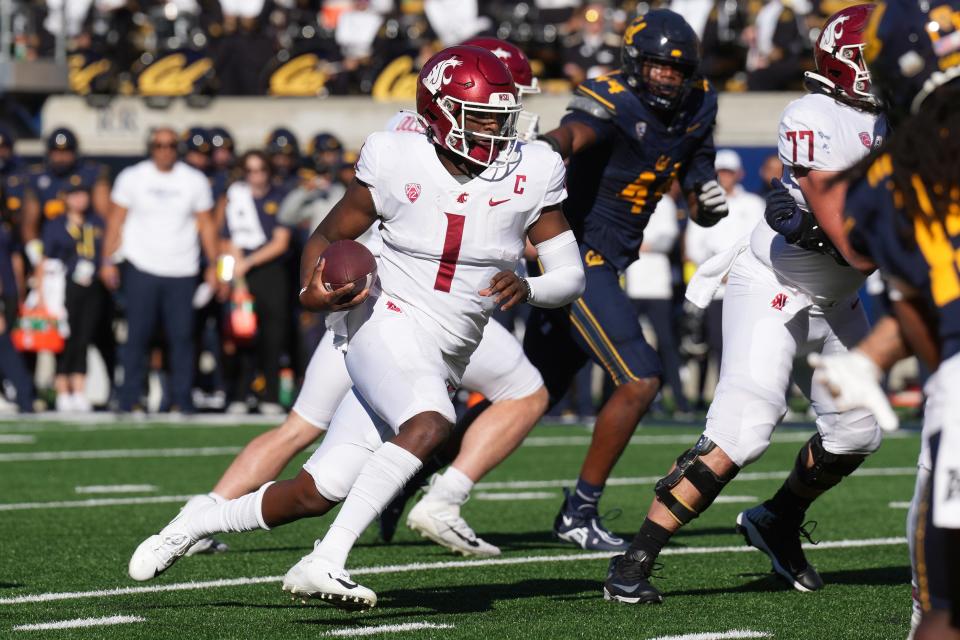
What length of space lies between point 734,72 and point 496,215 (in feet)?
40.6

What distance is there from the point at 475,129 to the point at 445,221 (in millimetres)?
252

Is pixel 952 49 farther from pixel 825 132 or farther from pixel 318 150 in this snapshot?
pixel 318 150

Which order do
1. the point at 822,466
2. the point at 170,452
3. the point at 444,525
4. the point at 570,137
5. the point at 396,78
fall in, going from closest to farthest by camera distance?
the point at 822,466, the point at 444,525, the point at 570,137, the point at 170,452, the point at 396,78

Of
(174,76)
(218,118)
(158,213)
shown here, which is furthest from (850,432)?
A: (174,76)

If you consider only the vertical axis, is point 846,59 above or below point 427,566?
above

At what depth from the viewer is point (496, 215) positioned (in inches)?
182

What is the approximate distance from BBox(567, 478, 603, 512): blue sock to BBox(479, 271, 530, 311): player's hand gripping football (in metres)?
1.86

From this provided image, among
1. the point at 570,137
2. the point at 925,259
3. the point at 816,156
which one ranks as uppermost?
the point at 925,259

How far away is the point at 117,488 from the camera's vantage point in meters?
7.96

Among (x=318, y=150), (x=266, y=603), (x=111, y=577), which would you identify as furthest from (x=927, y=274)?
(x=318, y=150)

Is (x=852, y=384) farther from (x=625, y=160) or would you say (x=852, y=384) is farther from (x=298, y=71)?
(x=298, y=71)

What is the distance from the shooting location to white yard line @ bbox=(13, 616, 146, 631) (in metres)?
4.43

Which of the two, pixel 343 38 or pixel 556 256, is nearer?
pixel 556 256

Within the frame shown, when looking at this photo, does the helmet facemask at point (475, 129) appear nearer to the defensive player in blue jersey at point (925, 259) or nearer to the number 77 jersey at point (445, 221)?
the number 77 jersey at point (445, 221)
